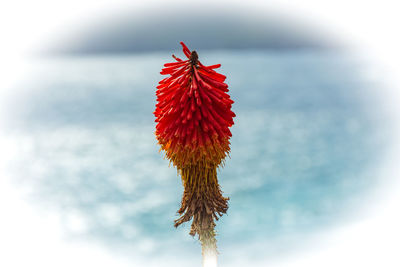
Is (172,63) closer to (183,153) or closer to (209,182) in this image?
(183,153)

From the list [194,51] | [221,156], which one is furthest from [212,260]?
[194,51]

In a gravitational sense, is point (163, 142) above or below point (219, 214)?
above

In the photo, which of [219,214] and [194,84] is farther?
[219,214]

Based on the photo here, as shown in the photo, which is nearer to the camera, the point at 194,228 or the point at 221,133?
the point at 221,133

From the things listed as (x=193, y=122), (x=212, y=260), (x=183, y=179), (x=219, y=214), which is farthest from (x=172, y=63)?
(x=212, y=260)

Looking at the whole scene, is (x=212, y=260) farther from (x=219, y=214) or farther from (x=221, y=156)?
(x=221, y=156)

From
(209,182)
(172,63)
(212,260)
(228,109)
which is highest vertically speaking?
(172,63)
